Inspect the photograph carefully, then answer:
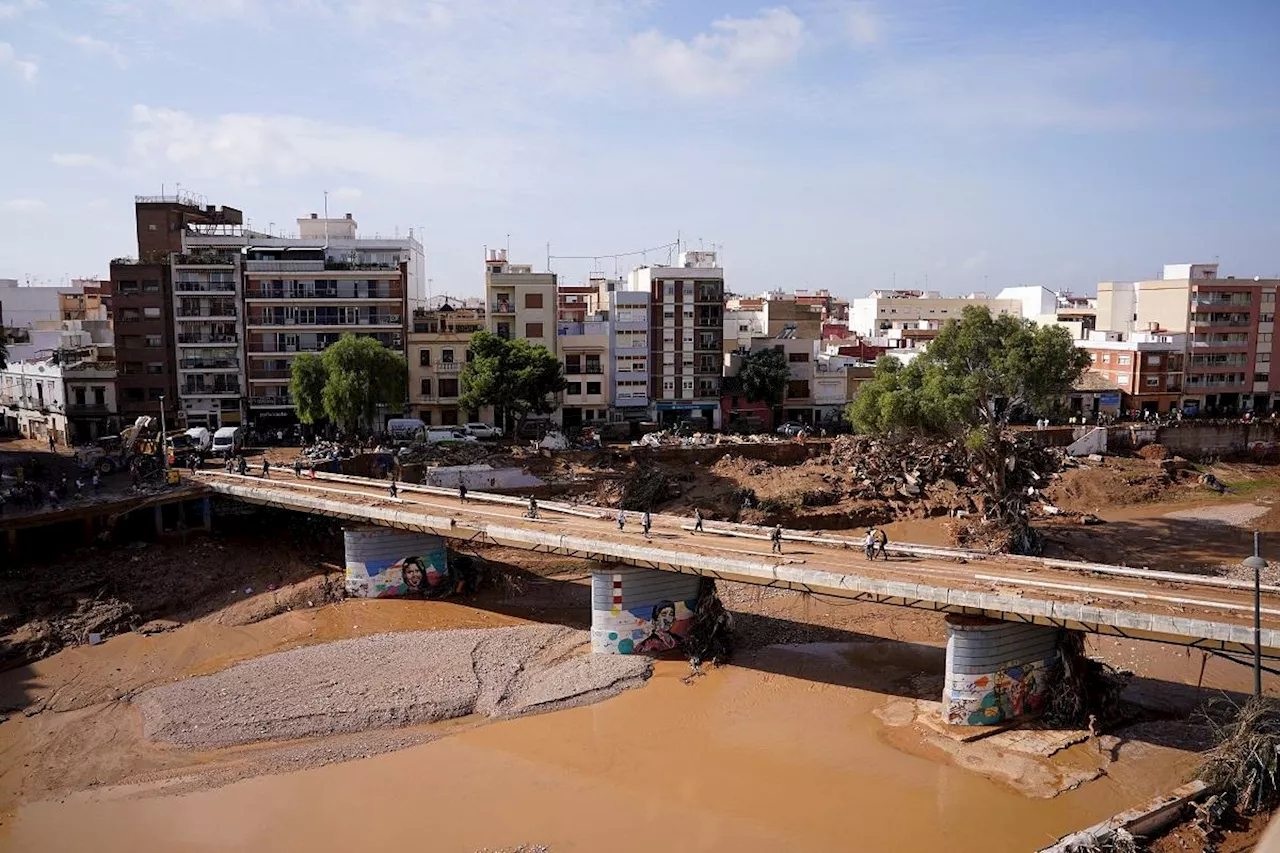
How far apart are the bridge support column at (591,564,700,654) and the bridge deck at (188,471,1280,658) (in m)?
1.13

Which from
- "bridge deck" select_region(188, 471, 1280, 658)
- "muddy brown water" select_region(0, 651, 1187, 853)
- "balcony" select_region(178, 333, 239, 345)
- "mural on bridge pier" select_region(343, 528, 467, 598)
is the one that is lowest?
"muddy brown water" select_region(0, 651, 1187, 853)

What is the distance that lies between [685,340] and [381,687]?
42588mm

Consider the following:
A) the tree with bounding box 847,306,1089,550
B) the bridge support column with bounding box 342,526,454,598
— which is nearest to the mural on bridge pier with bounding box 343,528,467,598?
the bridge support column with bounding box 342,526,454,598

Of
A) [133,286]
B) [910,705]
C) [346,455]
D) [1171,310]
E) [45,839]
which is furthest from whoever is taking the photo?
[1171,310]

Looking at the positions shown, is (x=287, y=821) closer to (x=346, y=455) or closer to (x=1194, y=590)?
(x=1194, y=590)

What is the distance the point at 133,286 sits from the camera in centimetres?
6438

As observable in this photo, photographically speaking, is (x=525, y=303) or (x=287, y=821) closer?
A: (x=287, y=821)

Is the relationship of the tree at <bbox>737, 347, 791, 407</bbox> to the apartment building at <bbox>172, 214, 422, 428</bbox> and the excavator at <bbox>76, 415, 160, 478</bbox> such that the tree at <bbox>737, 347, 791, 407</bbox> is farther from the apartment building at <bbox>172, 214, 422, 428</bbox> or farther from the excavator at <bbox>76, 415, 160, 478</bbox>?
the excavator at <bbox>76, 415, 160, 478</bbox>

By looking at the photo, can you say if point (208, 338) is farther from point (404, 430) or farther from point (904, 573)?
point (904, 573)

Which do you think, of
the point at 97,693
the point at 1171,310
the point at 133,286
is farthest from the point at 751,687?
the point at 1171,310

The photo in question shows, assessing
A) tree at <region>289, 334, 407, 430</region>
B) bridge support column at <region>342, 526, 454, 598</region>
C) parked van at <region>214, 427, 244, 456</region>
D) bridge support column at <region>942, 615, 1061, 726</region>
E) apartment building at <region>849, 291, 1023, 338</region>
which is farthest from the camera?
apartment building at <region>849, 291, 1023, 338</region>

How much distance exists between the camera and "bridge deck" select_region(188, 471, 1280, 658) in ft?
78.0

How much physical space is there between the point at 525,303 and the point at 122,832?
47.6 metres

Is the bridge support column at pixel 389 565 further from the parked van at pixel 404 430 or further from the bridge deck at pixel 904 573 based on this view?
the parked van at pixel 404 430
